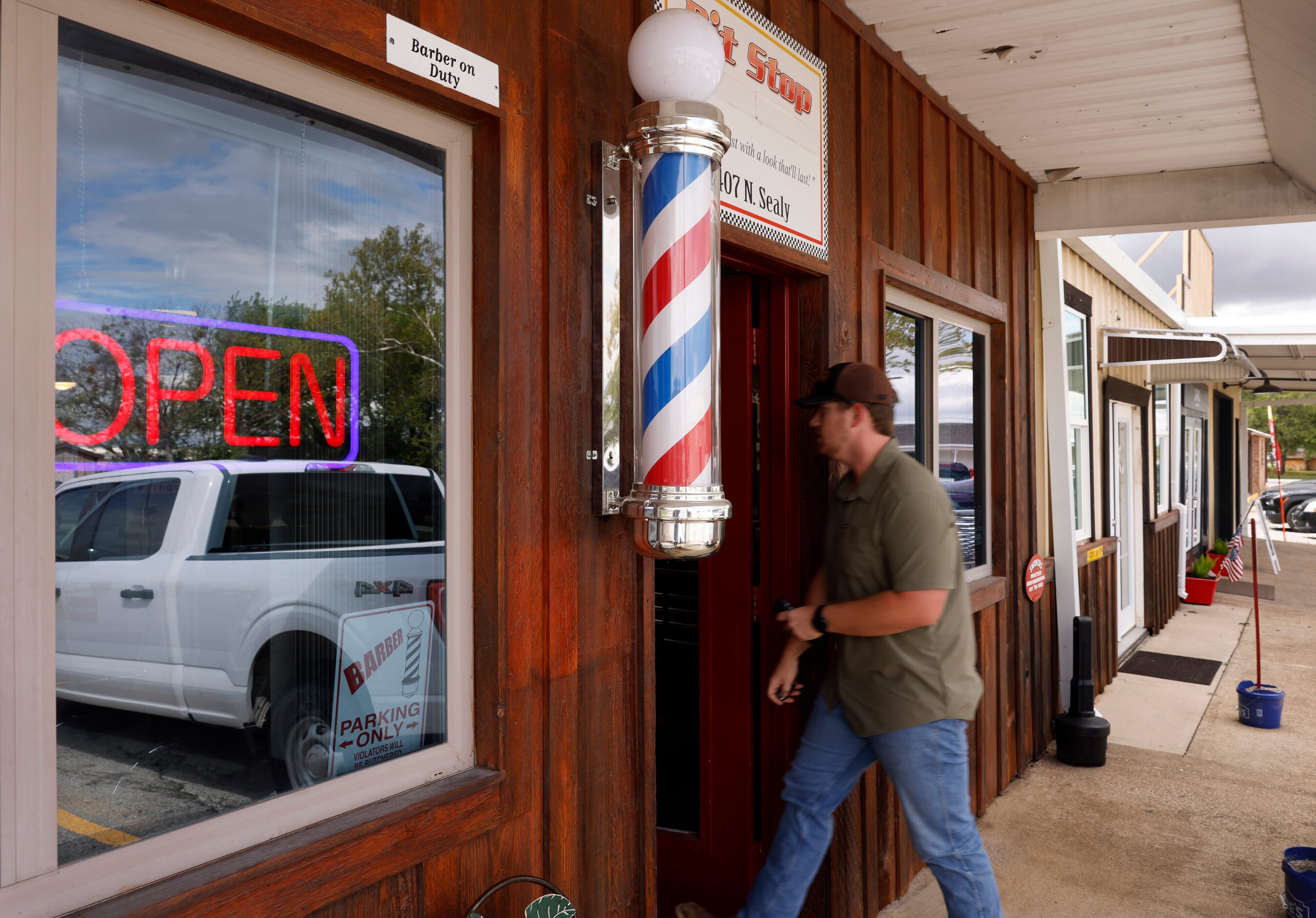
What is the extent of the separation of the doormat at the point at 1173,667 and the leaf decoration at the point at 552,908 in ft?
23.7

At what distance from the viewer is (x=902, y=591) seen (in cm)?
254

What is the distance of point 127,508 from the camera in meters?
1.41

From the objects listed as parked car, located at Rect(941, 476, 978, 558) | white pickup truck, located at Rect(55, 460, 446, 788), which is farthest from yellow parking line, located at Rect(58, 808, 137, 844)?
parked car, located at Rect(941, 476, 978, 558)

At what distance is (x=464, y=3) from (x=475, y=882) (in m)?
1.81

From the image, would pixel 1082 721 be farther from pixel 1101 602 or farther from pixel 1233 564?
pixel 1233 564

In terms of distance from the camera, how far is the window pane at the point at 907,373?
3.99 m

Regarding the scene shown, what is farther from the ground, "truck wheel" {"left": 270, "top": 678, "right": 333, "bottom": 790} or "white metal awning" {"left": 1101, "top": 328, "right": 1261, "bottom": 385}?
"white metal awning" {"left": 1101, "top": 328, "right": 1261, "bottom": 385}

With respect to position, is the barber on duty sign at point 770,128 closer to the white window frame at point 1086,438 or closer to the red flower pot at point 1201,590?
the white window frame at point 1086,438

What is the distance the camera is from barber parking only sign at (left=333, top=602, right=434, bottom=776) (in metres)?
1.78

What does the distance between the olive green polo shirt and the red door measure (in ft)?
2.07

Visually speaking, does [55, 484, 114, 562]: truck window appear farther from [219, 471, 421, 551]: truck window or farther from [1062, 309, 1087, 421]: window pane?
[1062, 309, 1087, 421]: window pane

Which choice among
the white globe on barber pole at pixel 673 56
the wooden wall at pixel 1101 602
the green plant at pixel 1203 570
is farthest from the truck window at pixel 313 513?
the green plant at pixel 1203 570

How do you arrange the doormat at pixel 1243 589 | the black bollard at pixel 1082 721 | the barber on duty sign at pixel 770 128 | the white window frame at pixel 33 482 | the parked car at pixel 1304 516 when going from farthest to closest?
the parked car at pixel 1304 516, the doormat at pixel 1243 589, the black bollard at pixel 1082 721, the barber on duty sign at pixel 770 128, the white window frame at pixel 33 482

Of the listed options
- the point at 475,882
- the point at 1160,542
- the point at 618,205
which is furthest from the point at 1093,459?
the point at 475,882
